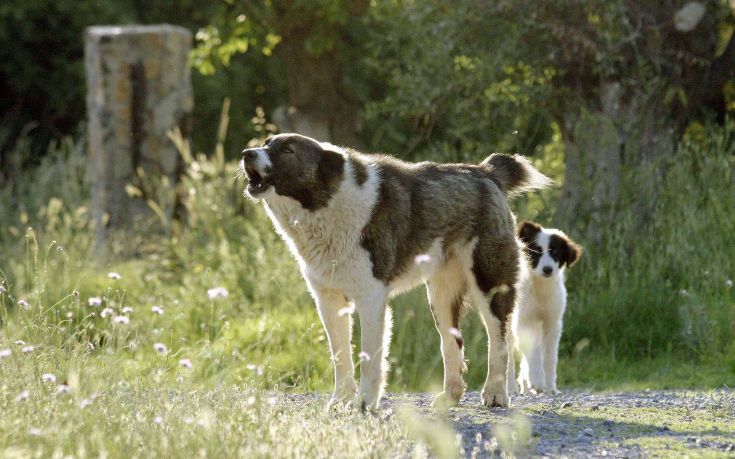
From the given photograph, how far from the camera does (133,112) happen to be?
13.3 m

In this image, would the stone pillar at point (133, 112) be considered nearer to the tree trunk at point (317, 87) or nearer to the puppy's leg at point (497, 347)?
the tree trunk at point (317, 87)

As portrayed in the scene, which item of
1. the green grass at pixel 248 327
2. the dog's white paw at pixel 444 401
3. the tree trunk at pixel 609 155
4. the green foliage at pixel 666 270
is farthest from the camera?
the tree trunk at pixel 609 155

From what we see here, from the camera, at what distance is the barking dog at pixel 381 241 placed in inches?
262

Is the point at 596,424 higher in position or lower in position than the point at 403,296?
higher

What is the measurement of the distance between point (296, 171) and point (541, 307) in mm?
3007

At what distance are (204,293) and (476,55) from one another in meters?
3.78

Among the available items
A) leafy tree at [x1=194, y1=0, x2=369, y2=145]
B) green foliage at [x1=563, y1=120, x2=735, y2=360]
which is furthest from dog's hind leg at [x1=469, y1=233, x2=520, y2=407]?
leafy tree at [x1=194, y1=0, x2=369, y2=145]

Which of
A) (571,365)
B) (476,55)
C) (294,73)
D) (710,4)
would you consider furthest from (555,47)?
(294,73)

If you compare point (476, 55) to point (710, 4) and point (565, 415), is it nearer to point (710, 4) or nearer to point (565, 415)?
point (710, 4)

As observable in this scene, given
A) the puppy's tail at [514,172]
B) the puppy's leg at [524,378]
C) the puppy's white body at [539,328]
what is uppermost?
the puppy's tail at [514,172]

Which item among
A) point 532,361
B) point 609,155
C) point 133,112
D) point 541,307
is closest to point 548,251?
point 541,307

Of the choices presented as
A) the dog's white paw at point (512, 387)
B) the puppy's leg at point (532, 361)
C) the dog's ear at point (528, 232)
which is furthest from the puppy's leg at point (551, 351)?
the dog's ear at point (528, 232)

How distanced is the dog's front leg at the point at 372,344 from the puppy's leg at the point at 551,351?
2.28 m

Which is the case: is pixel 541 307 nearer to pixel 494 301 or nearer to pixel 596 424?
pixel 494 301
